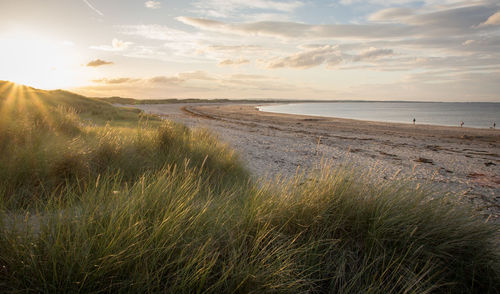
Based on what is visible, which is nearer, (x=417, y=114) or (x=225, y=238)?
(x=225, y=238)

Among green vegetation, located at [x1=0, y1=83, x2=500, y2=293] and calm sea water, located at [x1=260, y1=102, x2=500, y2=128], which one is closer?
green vegetation, located at [x1=0, y1=83, x2=500, y2=293]

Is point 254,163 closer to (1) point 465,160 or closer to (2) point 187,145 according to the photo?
(2) point 187,145

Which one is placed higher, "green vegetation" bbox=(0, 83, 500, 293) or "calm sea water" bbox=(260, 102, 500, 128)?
"calm sea water" bbox=(260, 102, 500, 128)

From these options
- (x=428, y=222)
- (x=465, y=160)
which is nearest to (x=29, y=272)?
(x=428, y=222)

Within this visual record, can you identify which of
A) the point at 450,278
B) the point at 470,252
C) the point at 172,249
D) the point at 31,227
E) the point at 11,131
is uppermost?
the point at 11,131

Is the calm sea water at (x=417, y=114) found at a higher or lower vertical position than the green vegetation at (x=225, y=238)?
higher

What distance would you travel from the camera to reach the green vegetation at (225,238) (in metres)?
1.74

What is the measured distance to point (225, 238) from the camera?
92.6 inches

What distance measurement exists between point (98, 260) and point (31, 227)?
2.31 feet

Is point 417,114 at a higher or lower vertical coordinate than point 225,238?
higher

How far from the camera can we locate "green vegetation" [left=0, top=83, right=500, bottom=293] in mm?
1741

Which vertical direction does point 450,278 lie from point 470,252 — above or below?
below

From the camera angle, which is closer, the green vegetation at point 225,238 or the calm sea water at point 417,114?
the green vegetation at point 225,238

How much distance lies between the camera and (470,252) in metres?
2.55
